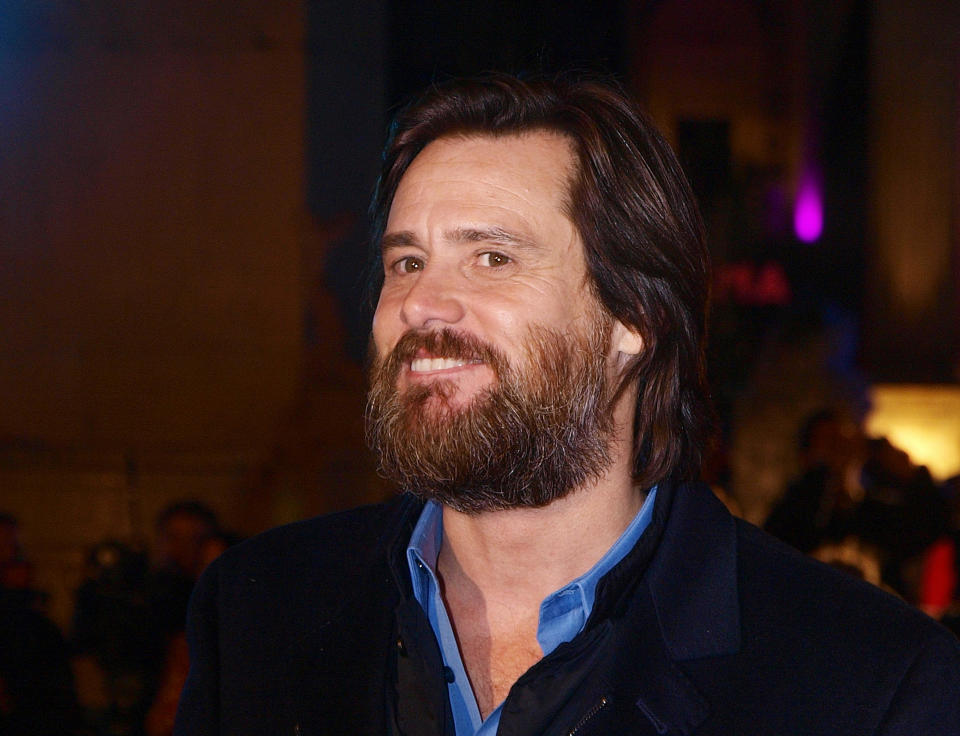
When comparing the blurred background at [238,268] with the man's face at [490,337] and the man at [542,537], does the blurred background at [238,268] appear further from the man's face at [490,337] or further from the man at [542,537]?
the man's face at [490,337]

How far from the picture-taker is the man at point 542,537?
5.69ft

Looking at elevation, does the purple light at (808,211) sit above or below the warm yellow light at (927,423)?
above

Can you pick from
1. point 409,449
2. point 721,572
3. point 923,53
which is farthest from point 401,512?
point 923,53

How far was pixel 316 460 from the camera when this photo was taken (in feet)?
31.9

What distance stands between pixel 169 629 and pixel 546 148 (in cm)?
344

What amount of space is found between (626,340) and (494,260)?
346mm

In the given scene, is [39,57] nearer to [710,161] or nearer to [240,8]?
[240,8]

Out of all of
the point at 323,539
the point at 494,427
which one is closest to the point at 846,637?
the point at 494,427

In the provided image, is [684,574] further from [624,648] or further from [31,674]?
[31,674]

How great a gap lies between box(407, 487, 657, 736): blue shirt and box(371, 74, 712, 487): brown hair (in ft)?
0.66

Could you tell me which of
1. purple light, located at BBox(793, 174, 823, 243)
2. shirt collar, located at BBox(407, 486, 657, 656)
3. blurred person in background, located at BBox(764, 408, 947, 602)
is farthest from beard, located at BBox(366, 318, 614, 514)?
purple light, located at BBox(793, 174, 823, 243)

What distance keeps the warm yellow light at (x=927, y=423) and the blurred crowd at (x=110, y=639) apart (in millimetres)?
6995

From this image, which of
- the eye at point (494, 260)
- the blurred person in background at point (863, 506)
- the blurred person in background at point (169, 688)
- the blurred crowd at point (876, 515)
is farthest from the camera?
the blurred person in background at point (863, 506)

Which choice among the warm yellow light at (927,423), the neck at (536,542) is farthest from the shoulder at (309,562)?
the warm yellow light at (927,423)
